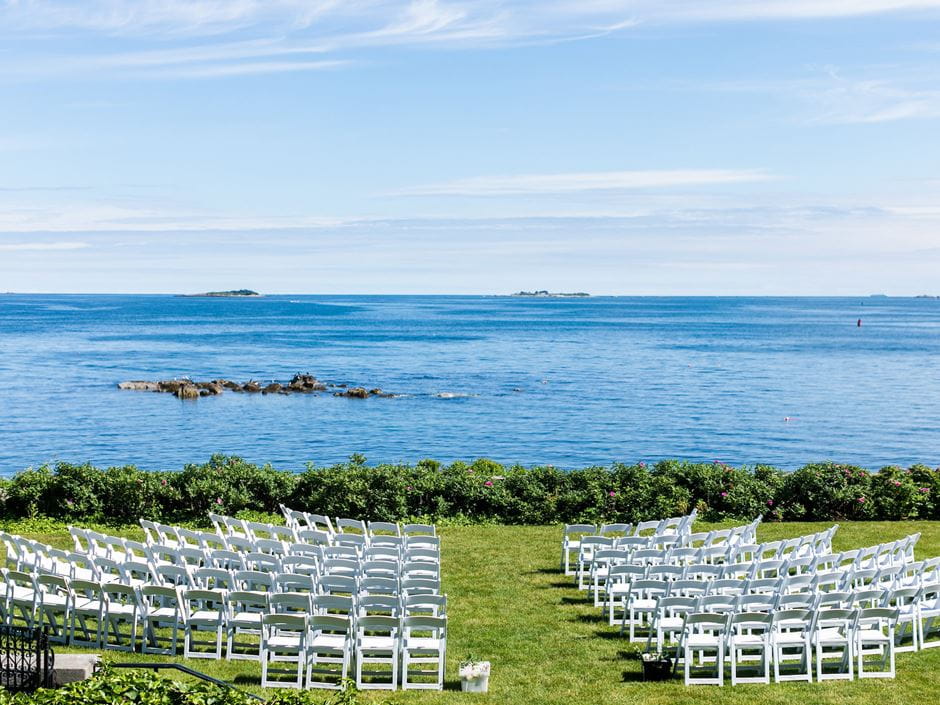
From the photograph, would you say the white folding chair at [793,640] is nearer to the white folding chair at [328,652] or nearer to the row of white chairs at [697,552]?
the row of white chairs at [697,552]

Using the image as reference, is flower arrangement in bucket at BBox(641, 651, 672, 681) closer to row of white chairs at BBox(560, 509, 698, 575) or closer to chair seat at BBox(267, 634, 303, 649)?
chair seat at BBox(267, 634, 303, 649)

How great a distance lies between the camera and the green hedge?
21.4 m

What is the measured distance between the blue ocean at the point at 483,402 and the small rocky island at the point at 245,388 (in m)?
1.54

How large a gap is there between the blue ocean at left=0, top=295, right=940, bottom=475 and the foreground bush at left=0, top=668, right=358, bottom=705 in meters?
36.0

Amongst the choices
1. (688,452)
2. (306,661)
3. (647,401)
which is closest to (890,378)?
(647,401)

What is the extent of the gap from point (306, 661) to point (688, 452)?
39.2 meters

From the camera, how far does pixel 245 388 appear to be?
7344 cm

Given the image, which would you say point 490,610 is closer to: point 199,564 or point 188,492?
point 199,564

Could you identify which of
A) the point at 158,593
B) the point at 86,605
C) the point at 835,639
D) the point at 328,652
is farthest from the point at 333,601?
the point at 835,639

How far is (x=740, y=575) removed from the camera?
1501cm

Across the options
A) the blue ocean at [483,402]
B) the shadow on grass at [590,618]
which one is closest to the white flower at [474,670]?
the shadow on grass at [590,618]

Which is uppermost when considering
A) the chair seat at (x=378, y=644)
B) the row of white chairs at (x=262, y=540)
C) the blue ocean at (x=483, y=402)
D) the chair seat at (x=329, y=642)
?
the row of white chairs at (x=262, y=540)

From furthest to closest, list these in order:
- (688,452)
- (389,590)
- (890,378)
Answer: (890,378)
(688,452)
(389,590)

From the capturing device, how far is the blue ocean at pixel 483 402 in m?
48.6
